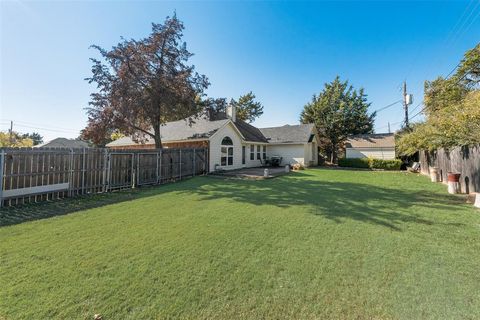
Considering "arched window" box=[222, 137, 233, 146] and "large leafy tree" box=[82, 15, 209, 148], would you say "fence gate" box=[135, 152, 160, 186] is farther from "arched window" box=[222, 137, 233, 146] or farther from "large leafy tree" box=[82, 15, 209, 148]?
"arched window" box=[222, 137, 233, 146]

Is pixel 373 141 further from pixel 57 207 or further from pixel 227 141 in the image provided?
pixel 57 207

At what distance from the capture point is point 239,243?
13.5 ft

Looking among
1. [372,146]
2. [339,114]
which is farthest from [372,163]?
[339,114]

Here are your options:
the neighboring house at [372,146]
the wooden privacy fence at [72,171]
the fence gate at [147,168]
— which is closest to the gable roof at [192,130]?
the wooden privacy fence at [72,171]

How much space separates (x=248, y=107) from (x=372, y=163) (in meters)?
22.1

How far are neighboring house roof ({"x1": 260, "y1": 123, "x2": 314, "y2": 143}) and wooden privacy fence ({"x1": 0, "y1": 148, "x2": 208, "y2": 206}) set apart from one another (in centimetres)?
1399

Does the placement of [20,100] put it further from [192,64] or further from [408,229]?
[408,229]

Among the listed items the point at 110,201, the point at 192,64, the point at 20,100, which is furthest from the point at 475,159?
the point at 20,100

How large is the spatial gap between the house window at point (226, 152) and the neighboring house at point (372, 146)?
15.7 metres

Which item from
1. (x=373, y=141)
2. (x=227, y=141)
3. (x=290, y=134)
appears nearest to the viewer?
(x=227, y=141)

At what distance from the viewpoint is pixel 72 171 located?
27.3ft

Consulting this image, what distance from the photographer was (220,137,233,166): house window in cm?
1739

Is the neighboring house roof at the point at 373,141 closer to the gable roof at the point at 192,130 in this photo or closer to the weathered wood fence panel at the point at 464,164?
the weathered wood fence panel at the point at 464,164

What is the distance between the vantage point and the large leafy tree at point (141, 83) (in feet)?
44.4
